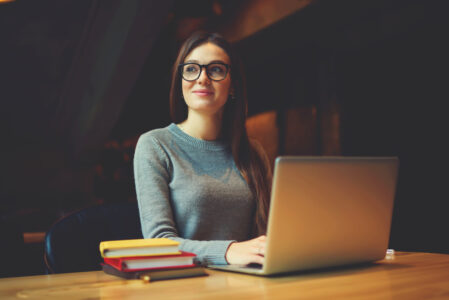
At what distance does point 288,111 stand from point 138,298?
209 inches

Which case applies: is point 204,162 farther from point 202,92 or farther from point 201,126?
point 202,92

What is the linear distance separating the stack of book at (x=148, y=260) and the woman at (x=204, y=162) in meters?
0.36

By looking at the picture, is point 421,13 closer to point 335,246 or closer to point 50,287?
point 335,246

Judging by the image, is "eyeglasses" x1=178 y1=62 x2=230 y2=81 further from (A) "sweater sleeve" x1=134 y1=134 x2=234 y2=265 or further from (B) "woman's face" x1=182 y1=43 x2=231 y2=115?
(A) "sweater sleeve" x1=134 y1=134 x2=234 y2=265

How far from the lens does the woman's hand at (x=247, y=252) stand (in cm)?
110

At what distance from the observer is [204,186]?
5.26 ft

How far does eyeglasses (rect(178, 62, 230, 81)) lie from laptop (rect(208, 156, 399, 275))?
0.76 meters

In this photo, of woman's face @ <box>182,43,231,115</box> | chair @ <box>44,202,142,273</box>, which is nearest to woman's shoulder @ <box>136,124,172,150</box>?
woman's face @ <box>182,43,231,115</box>

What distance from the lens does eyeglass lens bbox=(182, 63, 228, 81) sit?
5.44 ft

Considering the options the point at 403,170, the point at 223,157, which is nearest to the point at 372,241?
the point at 223,157

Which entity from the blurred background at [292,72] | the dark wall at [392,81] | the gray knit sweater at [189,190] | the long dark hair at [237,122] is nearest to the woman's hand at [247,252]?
the gray knit sweater at [189,190]

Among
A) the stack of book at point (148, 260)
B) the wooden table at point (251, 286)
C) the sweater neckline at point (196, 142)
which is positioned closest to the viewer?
the wooden table at point (251, 286)

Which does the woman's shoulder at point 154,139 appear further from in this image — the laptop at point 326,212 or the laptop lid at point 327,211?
the laptop lid at point 327,211

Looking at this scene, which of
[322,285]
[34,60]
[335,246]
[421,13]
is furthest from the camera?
[34,60]
